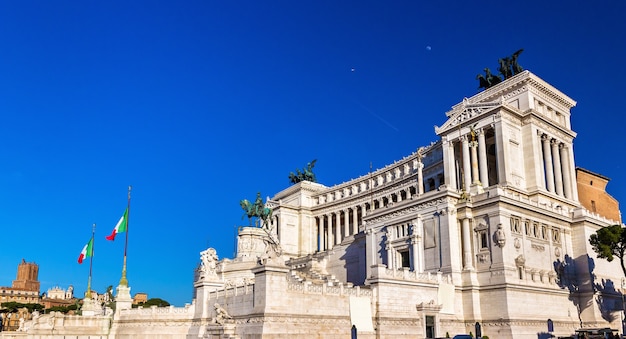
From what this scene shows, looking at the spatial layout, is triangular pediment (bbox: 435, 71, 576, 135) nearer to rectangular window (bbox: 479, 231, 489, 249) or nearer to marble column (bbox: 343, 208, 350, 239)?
rectangular window (bbox: 479, 231, 489, 249)

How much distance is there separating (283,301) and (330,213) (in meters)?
60.0

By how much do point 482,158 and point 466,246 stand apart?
1607cm

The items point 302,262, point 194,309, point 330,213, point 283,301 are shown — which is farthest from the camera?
point 330,213

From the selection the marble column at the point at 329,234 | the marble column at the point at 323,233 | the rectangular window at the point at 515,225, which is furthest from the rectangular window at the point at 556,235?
the marble column at the point at 323,233

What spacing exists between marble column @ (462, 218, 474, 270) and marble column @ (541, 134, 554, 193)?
62.0 feet

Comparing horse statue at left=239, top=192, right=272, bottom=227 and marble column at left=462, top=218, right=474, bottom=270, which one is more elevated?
horse statue at left=239, top=192, right=272, bottom=227

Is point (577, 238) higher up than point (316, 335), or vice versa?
point (577, 238)

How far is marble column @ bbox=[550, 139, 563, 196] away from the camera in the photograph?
223 ft

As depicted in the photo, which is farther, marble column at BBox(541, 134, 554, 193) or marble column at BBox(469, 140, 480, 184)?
marble column at BBox(541, 134, 554, 193)

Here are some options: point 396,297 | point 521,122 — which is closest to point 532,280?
point 396,297

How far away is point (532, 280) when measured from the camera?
170 feet

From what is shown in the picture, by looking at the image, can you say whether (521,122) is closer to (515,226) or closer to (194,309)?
(515,226)

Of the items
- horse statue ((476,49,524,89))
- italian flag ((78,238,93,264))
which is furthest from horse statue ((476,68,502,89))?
italian flag ((78,238,93,264))

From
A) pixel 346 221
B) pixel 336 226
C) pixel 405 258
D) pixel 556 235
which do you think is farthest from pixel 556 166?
pixel 336 226
